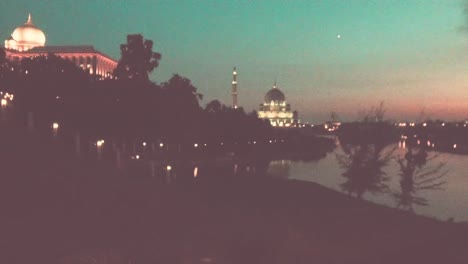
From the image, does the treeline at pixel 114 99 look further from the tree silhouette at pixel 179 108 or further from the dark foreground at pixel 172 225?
the dark foreground at pixel 172 225

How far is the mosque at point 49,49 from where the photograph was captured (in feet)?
354

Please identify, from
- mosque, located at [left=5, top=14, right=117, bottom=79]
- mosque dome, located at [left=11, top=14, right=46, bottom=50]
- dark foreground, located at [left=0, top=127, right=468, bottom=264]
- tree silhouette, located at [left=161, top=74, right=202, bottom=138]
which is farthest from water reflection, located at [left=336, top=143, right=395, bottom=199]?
mosque dome, located at [left=11, top=14, right=46, bottom=50]

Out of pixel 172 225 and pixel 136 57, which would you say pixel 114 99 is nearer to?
pixel 136 57

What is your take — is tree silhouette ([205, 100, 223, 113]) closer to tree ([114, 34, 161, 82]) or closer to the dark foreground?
tree ([114, 34, 161, 82])

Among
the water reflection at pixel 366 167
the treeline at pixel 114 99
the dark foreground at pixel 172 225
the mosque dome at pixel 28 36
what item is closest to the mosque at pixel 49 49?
the mosque dome at pixel 28 36

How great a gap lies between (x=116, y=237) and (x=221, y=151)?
60337 millimetres

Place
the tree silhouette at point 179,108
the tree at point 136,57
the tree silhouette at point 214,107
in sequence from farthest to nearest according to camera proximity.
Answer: the tree silhouette at point 214,107 → the tree at point 136,57 → the tree silhouette at point 179,108

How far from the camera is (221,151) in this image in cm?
7362

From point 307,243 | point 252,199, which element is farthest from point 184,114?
point 307,243

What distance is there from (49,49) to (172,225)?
102548mm

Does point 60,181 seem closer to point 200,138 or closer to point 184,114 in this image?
point 184,114

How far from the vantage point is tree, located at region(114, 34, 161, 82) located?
60.1m

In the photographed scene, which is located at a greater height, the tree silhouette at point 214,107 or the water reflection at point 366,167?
the tree silhouette at point 214,107

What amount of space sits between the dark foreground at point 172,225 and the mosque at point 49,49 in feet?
288
